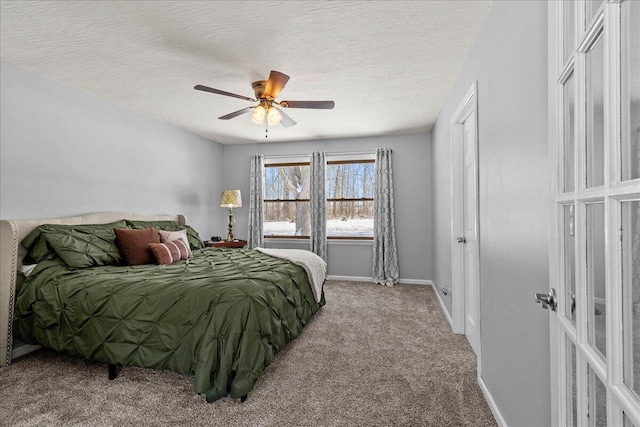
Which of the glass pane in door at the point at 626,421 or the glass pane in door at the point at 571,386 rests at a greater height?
the glass pane in door at the point at 626,421

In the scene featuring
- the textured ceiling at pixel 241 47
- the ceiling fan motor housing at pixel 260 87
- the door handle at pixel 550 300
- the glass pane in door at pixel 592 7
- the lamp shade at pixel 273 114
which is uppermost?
the textured ceiling at pixel 241 47

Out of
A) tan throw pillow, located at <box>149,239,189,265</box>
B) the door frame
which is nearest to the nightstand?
tan throw pillow, located at <box>149,239,189,265</box>

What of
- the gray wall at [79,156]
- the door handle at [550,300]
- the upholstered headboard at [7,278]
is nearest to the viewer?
the door handle at [550,300]

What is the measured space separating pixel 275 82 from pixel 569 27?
2031mm

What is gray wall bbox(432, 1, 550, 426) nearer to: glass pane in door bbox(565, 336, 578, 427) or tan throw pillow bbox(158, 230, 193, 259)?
glass pane in door bbox(565, 336, 578, 427)

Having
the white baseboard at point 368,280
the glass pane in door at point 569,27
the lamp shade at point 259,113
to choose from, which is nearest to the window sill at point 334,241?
the white baseboard at point 368,280

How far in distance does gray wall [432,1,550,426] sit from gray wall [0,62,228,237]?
147 inches

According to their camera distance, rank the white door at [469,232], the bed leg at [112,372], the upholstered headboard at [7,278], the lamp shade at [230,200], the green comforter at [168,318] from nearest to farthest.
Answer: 1. the green comforter at [168,318]
2. the bed leg at [112,372]
3. the upholstered headboard at [7,278]
4. the white door at [469,232]
5. the lamp shade at [230,200]

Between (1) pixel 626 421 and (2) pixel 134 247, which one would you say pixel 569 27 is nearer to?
(1) pixel 626 421

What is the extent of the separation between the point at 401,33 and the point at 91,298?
288 centimetres

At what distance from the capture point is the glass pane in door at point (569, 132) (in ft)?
3.01

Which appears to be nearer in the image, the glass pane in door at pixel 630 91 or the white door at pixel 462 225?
the glass pane in door at pixel 630 91

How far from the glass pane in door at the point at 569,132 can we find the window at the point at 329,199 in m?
4.60

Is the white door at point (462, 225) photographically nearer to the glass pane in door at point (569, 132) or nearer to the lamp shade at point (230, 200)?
the glass pane in door at point (569, 132)
